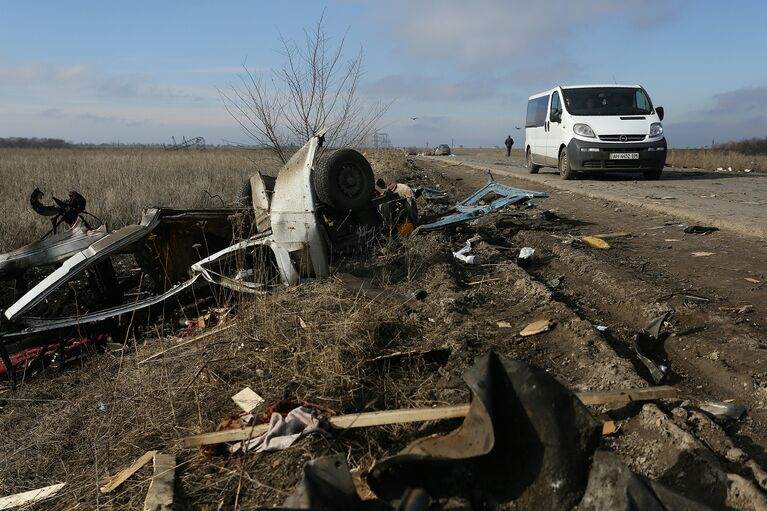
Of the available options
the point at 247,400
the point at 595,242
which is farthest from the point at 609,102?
the point at 247,400

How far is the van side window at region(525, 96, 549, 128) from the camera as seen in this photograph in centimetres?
1565

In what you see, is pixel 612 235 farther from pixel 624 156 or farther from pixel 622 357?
pixel 624 156

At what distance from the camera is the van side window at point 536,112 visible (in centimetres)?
1565

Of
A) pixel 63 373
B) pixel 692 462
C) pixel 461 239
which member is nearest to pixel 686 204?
pixel 461 239

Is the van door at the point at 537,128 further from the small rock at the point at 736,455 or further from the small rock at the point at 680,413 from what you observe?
the small rock at the point at 736,455

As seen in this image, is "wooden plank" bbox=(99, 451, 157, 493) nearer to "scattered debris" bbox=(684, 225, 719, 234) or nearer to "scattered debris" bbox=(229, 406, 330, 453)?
"scattered debris" bbox=(229, 406, 330, 453)

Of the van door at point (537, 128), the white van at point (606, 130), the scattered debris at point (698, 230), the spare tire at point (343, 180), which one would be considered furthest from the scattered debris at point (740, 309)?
the van door at point (537, 128)

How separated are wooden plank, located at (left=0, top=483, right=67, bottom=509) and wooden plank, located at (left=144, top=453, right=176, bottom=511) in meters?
0.63

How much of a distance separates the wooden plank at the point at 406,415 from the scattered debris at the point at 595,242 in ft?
12.5

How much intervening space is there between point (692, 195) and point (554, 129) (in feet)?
16.3

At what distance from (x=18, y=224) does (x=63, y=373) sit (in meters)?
5.87

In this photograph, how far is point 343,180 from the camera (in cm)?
597

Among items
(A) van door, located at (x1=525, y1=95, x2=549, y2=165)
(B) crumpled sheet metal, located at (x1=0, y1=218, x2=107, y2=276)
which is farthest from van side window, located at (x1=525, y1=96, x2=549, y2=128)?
(B) crumpled sheet metal, located at (x1=0, y1=218, x2=107, y2=276)

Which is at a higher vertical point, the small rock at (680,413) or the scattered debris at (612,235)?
the scattered debris at (612,235)
